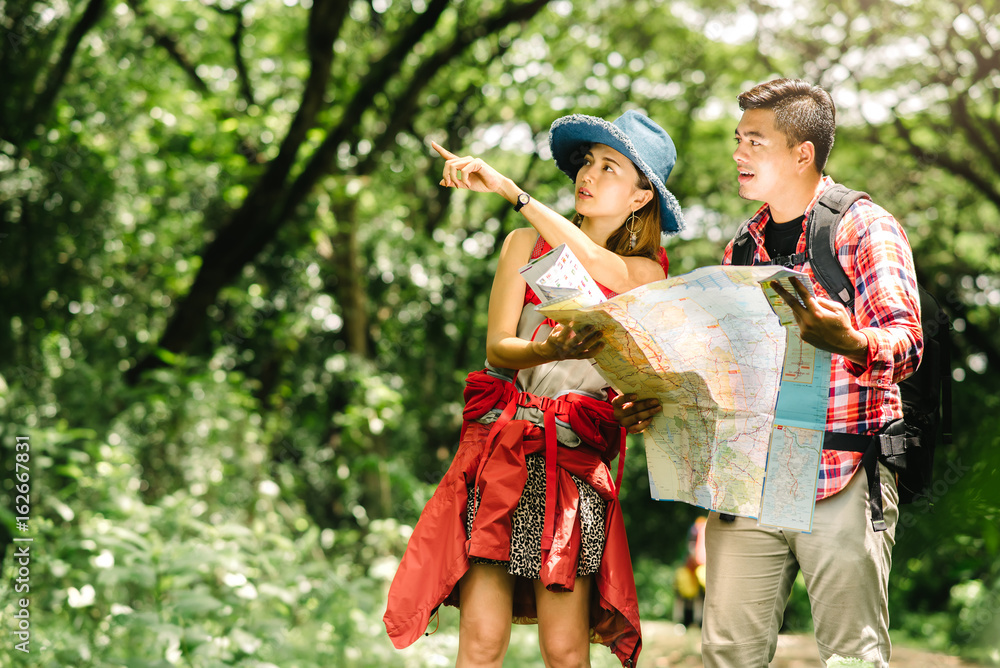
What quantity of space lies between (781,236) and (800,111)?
316mm

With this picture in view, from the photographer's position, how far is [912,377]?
6.41ft

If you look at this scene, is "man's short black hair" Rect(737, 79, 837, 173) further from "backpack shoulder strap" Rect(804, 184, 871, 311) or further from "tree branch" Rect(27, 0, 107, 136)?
"tree branch" Rect(27, 0, 107, 136)

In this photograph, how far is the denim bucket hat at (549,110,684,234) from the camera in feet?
7.20

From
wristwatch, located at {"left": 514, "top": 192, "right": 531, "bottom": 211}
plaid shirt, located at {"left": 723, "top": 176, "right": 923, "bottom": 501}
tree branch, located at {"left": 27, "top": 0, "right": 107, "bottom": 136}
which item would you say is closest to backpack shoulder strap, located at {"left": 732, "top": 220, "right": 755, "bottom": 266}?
plaid shirt, located at {"left": 723, "top": 176, "right": 923, "bottom": 501}

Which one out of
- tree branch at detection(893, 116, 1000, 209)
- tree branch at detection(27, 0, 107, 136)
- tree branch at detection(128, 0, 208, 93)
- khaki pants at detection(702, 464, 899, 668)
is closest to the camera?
khaki pants at detection(702, 464, 899, 668)

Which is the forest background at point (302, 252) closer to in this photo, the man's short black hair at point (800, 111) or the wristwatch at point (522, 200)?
the man's short black hair at point (800, 111)

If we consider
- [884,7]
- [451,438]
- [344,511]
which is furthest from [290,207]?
[884,7]

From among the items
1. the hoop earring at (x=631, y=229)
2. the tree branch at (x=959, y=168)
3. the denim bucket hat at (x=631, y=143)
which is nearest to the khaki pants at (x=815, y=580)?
the hoop earring at (x=631, y=229)

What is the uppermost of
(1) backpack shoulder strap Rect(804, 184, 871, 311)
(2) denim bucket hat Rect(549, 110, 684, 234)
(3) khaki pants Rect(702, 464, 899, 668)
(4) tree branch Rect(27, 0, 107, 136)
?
(4) tree branch Rect(27, 0, 107, 136)

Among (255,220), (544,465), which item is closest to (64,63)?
(255,220)

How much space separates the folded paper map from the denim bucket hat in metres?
0.59

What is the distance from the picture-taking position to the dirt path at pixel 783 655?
6094 millimetres

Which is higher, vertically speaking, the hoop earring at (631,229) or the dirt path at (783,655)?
the hoop earring at (631,229)

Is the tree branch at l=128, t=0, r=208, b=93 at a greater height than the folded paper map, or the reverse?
the tree branch at l=128, t=0, r=208, b=93
